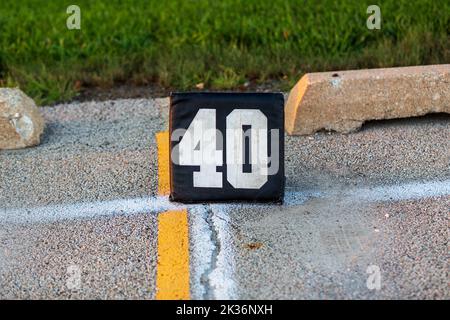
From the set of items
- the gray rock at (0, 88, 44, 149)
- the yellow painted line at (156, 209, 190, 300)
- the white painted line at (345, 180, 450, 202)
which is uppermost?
the gray rock at (0, 88, 44, 149)

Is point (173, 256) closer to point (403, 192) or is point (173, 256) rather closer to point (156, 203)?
point (156, 203)

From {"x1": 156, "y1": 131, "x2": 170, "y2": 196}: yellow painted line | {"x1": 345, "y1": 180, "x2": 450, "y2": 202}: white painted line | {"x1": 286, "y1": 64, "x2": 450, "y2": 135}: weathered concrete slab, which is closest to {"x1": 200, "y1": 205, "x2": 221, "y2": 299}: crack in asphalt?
{"x1": 156, "y1": 131, "x2": 170, "y2": 196}: yellow painted line

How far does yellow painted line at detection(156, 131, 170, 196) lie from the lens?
18.3 ft

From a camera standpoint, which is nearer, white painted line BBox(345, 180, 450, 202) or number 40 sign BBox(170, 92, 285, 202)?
number 40 sign BBox(170, 92, 285, 202)

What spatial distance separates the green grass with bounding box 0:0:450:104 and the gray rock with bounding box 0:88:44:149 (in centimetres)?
101

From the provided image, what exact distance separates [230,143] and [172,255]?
77 centimetres

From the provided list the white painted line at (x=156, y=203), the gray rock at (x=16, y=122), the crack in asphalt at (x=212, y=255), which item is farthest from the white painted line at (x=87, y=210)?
the gray rock at (x=16, y=122)

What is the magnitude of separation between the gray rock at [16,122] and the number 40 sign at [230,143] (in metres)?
1.43

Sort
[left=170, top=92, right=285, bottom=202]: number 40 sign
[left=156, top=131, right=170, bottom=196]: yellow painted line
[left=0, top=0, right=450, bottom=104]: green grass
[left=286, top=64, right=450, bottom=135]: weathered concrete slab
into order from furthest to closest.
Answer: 1. [left=0, top=0, right=450, bottom=104]: green grass
2. [left=286, top=64, right=450, bottom=135]: weathered concrete slab
3. [left=156, top=131, right=170, bottom=196]: yellow painted line
4. [left=170, top=92, right=285, bottom=202]: number 40 sign

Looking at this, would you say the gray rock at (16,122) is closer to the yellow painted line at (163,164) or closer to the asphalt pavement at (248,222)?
the asphalt pavement at (248,222)

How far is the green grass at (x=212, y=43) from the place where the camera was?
756cm

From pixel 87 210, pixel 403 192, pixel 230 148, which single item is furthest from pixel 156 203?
pixel 403 192

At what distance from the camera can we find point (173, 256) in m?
4.71

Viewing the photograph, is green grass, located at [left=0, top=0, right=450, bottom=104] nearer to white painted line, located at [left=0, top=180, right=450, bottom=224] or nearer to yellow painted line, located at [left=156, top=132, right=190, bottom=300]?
white painted line, located at [left=0, top=180, right=450, bottom=224]
